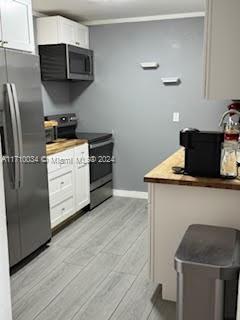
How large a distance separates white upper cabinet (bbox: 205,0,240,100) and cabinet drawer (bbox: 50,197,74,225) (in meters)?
2.17

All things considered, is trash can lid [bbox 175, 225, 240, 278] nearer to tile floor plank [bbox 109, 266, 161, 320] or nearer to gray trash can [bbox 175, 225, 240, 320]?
gray trash can [bbox 175, 225, 240, 320]

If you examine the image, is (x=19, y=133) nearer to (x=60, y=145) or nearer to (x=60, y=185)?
(x=60, y=145)

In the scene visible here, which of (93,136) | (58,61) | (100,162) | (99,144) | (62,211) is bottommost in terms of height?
(62,211)

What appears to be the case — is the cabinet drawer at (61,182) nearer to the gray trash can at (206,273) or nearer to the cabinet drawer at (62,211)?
the cabinet drawer at (62,211)

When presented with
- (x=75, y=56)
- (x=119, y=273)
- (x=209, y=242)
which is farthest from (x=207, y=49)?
(x=75, y=56)

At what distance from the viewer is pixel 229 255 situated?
165 cm

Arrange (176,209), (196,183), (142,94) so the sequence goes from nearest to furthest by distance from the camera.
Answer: (196,183) < (176,209) < (142,94)

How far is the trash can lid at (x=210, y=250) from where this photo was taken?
161cm

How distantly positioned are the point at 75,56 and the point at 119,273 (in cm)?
267

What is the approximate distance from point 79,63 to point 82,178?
147cm

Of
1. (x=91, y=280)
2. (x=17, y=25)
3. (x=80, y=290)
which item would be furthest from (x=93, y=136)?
(x=80, y=290)

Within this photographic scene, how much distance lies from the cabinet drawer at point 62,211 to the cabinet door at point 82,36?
2035 mm

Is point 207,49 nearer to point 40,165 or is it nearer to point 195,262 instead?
point 195,262

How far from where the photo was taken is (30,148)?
2834mm
